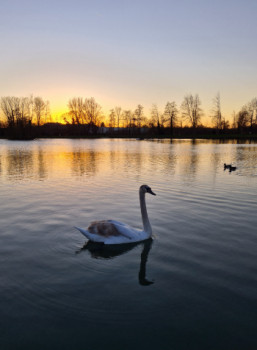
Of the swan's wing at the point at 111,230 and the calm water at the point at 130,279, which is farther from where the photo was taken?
the swan's wing at the point at 111,230

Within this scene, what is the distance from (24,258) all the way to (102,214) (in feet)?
11.1

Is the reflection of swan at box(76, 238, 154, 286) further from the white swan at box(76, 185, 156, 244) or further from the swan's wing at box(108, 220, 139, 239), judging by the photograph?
the swan's wing at box(108, 220, 139, 239)

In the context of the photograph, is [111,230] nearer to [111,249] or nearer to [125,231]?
[125,231]

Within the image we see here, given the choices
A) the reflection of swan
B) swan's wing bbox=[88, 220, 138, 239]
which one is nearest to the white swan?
swan's wing bbox=[88, 220, 138, 239]

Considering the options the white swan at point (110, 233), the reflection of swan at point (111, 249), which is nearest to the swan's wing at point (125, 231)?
the white swan at point (110, 233)

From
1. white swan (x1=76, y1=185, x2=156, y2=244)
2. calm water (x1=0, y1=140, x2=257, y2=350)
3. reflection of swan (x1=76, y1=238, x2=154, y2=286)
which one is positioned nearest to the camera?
calm water (x1=0, y1=140, x2=257, y2=350)

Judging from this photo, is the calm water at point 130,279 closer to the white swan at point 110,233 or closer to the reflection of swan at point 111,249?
the reflection of swan at point 111,249

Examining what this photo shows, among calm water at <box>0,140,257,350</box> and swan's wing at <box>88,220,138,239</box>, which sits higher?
swan's wing at <box>88,220,138,239</box>

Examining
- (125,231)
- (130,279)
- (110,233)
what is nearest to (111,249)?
(110,233)

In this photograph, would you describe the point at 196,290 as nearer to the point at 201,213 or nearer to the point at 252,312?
→ the point at 252,312

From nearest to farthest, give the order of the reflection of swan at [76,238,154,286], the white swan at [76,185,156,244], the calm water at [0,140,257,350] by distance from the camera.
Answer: the calm water at [0,140,257,350] < the reflection of swan at [76,238,154,286] < the white swan at [76,185,156,244]

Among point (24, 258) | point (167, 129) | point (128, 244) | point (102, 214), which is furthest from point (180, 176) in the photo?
point (167, 129)

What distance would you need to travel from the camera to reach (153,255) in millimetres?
5848

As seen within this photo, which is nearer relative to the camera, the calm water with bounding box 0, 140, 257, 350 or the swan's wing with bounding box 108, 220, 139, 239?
the calm water with bounding box 0, 140, 257, 350
